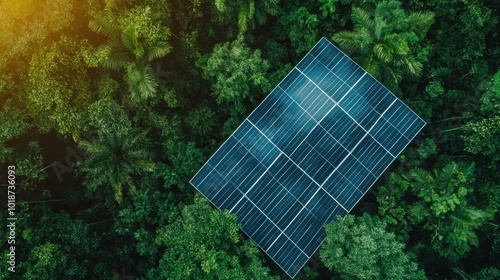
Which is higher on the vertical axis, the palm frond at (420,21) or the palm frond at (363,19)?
the palm frond at (420,21)

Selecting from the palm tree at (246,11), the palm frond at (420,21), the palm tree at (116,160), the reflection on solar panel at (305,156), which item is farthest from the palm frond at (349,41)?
the palm tree at (116,160)

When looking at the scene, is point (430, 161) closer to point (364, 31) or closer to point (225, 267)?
point (364, 31)

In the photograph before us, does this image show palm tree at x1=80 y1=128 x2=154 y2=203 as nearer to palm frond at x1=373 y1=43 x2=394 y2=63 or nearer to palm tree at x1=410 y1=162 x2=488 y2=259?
palm frond at x1=373 y1=43 x2=394 y2=63

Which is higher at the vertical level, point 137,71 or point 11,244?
point 137,71

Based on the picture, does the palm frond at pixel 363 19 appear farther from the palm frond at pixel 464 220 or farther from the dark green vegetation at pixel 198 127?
the palm frond at pixel 464 220

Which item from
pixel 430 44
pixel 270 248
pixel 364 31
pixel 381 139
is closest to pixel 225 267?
pixel 270 248

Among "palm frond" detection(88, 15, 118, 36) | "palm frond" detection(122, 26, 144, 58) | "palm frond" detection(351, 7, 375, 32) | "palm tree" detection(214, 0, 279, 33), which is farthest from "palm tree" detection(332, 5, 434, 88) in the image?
"palm frond" detection(88, 15, 118, 36)
